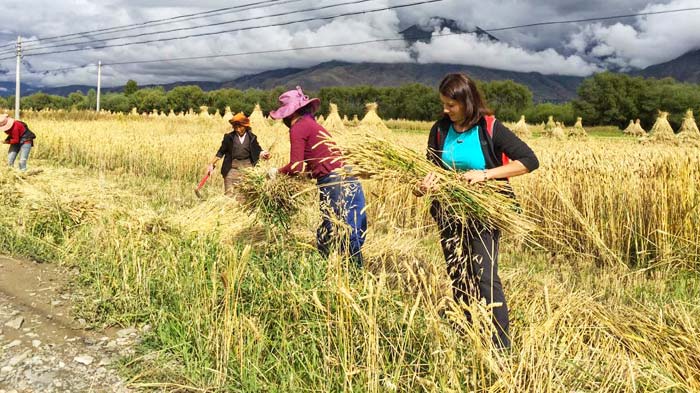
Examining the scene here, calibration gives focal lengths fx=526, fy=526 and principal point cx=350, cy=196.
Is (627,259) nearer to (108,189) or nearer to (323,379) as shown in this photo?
(323,379)

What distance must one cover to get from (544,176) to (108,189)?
5642 mm

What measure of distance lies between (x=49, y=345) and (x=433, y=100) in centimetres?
8097

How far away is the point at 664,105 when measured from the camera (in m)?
54.1

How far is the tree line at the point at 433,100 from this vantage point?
57.1 metres

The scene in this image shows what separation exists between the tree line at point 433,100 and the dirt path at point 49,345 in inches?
2188

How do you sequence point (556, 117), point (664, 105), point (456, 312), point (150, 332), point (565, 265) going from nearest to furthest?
1. point (456, 312)
2. point (150, 332)
3. point (565, 265)
4. point (664, 105)
5. point (556, 117)

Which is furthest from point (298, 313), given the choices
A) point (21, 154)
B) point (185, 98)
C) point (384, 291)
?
point (185, 98)

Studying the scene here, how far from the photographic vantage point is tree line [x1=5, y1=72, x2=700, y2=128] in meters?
57.1

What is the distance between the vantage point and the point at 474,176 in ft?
8.85

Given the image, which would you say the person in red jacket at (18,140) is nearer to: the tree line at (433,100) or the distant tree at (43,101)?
the tree line at (433,100)

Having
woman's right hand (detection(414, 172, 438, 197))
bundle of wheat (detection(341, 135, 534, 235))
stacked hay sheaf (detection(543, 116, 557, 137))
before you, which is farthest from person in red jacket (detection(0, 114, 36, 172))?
stacked hay sheaf (detection(543, 116, 557, 137))

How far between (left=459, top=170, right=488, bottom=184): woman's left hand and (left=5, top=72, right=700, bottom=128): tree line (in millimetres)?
56183

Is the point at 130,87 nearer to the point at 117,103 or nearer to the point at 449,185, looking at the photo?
the point at 117,103

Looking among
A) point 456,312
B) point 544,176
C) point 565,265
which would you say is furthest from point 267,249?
point 544,176
